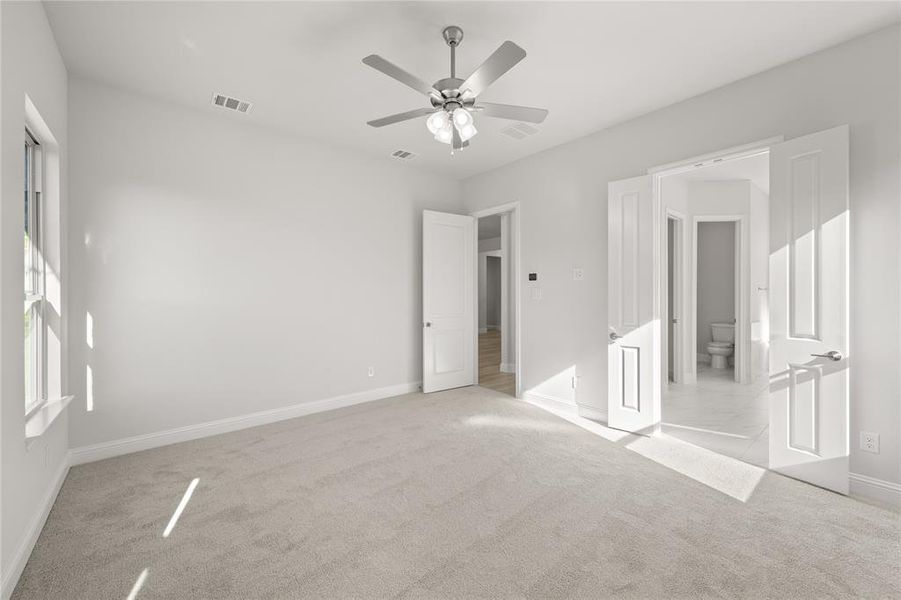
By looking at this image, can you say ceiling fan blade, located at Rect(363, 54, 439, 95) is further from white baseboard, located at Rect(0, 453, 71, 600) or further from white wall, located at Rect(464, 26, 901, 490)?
white baseboard, located at Rect(0, 453, 71, 600)

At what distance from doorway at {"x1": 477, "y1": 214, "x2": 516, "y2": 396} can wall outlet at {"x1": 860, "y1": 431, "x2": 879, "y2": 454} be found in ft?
10.3

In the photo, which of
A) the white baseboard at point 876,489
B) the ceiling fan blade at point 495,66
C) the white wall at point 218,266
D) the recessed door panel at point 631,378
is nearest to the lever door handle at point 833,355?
the white baseboard at point 876,489

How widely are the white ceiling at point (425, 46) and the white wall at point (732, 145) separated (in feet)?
0.61

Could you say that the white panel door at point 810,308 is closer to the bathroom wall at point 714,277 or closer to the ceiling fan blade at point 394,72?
the ceiling fan blade at point 394,72

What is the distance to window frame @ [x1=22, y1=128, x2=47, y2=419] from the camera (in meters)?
2.55

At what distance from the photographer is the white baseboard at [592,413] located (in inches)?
160

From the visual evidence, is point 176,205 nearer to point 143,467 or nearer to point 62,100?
point 62,100

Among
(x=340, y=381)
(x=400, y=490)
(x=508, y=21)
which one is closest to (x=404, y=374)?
(x=340, y=381)

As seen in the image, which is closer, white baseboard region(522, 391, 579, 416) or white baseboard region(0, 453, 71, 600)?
white baseboard region(0, 453, 71, 600)

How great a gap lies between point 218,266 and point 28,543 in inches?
90.7

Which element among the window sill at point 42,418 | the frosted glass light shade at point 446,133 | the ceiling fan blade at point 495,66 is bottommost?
the window sill at point 42,418

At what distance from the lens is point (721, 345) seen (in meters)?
6.54

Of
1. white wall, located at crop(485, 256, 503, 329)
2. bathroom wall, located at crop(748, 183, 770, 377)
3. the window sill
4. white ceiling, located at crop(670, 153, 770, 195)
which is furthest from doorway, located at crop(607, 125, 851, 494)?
white wall, located at crop(485, 256, 503, 329)

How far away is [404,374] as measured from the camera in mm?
5176
